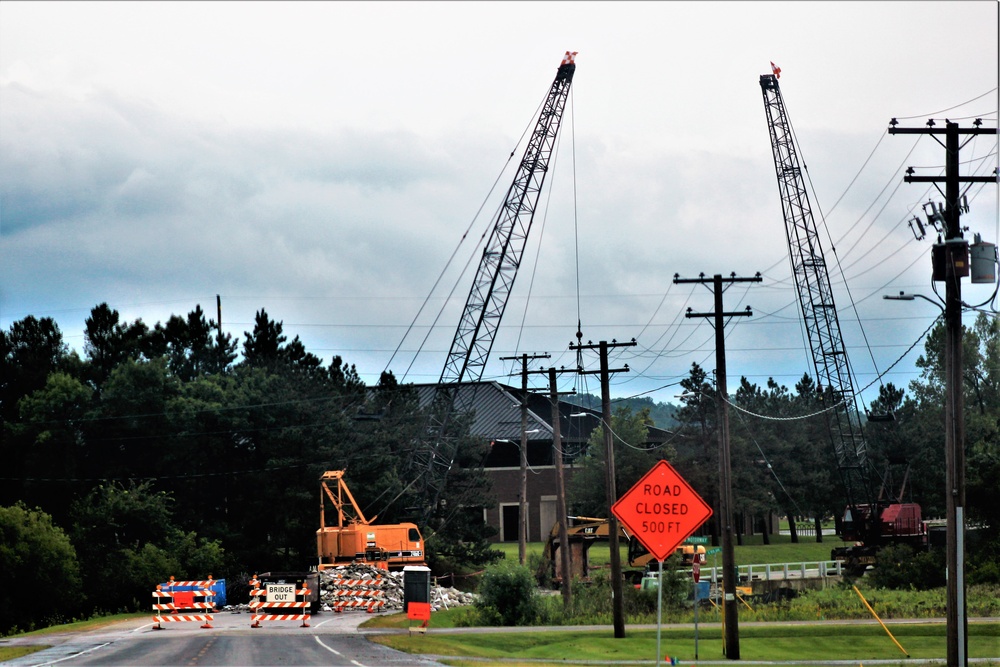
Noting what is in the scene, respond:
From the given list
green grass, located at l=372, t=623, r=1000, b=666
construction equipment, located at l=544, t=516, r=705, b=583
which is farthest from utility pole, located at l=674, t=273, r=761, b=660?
construction equipment, located at l=544, t=516, r=705, b=583

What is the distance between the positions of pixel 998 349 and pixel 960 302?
5432 cm

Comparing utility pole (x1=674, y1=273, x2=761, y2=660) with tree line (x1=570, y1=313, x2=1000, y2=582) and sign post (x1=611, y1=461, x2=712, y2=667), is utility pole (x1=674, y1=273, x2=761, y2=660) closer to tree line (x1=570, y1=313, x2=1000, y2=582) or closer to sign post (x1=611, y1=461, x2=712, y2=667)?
sign post (x1=611, y1=461, x2=712, y2=667)

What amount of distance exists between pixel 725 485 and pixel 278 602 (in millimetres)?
17465

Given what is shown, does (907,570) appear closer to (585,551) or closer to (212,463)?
(585,551)

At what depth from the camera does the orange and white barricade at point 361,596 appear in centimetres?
5094

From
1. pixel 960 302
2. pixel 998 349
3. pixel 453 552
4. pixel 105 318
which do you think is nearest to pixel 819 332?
pixel 998 349

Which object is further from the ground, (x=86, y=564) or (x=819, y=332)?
(x=819, y=332)

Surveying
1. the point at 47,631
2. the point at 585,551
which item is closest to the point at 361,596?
the point at 47,631

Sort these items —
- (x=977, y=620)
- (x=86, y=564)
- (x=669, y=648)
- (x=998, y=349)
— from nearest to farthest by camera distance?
1. (x=669, y=648)
2. (x=977, y=620)
3. (x=86, y=564)
4. (x=998, y=349)

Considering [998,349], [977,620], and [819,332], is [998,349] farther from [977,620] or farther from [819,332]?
[977,620]

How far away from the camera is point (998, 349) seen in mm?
76500

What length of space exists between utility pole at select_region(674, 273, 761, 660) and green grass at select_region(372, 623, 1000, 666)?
1.21m

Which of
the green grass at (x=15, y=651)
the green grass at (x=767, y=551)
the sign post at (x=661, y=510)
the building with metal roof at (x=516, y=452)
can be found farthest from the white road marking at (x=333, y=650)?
the building with metal roof at (x=516, y=452)

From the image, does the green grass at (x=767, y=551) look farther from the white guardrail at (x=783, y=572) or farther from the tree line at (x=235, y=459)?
the white guardrail at (x=783, y=572)
